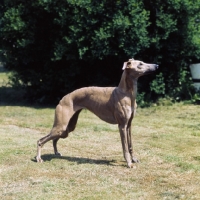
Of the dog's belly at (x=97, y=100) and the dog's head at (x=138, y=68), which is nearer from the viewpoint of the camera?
the dog's head at (x=138, y=68)

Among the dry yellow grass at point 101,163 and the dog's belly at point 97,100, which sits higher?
the dog's belly at point 97,100

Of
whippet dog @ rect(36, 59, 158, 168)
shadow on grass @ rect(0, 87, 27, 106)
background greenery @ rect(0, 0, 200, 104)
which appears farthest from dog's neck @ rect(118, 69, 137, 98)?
A: shadow on grass @ rect(0, 87, 27, 106)

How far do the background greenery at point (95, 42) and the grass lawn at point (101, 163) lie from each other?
2.09 m

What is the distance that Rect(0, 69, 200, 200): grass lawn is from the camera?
569cm

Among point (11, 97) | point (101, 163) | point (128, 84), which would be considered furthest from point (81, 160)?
point (11, 97)

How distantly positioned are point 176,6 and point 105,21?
1.86m

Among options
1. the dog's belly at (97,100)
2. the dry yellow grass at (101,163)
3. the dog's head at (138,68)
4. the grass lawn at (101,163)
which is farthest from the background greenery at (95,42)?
the dog's head at (138,68)

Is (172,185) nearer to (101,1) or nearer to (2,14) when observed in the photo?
(101,1)

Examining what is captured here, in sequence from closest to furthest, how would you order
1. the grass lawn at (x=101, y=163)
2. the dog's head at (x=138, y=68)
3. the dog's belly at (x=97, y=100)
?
1. the grass lawn at (x=101, y=163)
2. the dog's head at (x=138, y=68)
3. the dog's belly at (x=97, y=100)

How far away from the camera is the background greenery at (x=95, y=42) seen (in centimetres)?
1202

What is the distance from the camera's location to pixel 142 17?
39.1ft

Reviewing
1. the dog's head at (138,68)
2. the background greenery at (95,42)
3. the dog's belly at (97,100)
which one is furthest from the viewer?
the background greenery at (95,42)

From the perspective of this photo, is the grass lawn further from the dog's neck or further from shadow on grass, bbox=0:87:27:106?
shadow on grass, bbox=0:87:27:106

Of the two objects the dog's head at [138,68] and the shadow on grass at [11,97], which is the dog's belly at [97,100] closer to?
the dog's head at [138,68]
